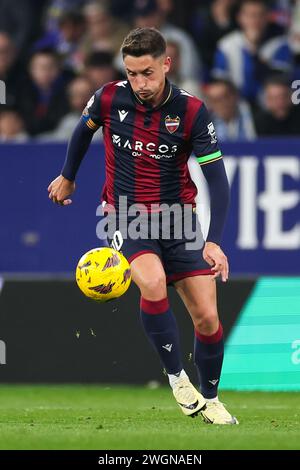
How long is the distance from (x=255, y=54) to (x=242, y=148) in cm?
148

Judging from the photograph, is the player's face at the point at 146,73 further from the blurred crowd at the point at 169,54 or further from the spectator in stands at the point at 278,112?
the spectator in stands at the point at 278,112

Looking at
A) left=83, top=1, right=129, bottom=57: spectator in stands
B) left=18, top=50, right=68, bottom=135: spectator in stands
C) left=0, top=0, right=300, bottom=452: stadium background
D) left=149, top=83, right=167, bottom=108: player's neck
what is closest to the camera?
left=149, top=83, right=167, bottom=108: player's neck

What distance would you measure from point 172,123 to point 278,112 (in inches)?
209

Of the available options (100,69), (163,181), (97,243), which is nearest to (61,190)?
(163,181)

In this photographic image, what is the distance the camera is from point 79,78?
42.4ft

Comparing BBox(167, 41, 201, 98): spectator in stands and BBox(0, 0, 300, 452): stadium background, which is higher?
BBox(167, 41, 201, 98): spectator in stands

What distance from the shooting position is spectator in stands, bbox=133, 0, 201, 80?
12.8 metres

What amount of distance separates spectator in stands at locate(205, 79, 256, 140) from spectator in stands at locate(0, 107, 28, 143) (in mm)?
2094

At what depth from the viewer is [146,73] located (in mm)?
6992

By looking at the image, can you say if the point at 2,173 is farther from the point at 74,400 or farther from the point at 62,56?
the point at 74,400

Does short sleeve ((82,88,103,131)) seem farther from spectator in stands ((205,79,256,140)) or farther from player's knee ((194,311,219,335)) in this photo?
spectator in stands ((205,79,256,140))

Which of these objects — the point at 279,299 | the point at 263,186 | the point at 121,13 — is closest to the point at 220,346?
the point at 279,299

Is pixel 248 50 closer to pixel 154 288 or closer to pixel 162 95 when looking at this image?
pixel 162 95

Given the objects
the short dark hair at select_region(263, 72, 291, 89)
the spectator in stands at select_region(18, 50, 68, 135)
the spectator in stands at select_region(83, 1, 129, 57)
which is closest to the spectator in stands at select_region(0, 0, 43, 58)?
the spectator in stands at select_region(18, 50, 68, 135)
